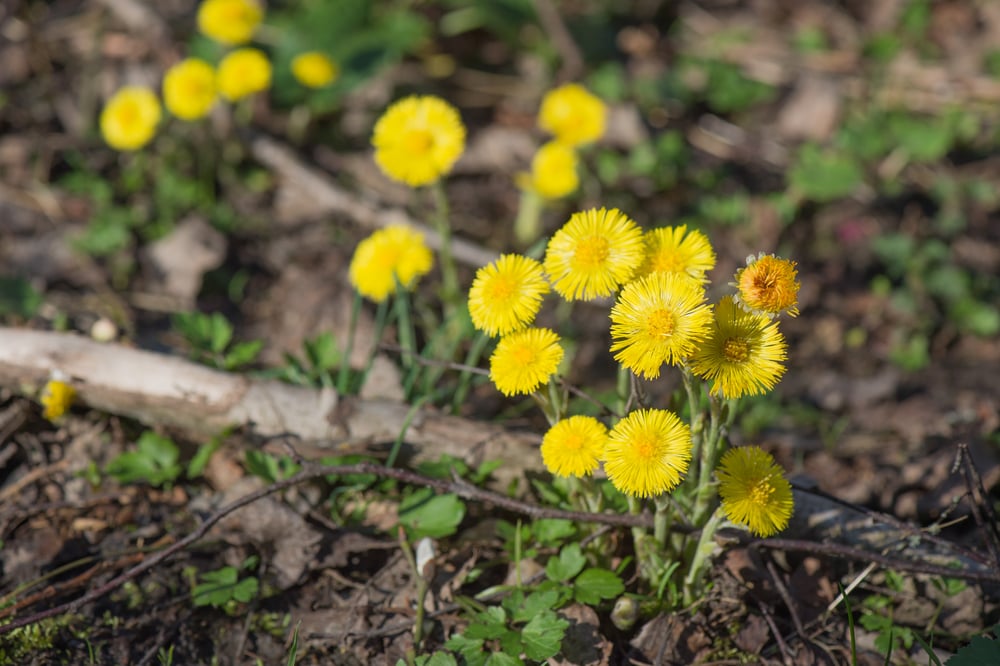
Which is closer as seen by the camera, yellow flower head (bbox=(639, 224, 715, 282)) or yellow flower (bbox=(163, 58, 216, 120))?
yellow flower head (bbox=(639, 224, 715, 282))

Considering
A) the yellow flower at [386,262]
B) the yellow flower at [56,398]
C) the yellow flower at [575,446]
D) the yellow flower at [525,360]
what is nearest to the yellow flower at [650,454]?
the yellow flower at [575,446]

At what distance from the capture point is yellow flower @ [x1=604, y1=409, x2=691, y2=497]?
4.62ft

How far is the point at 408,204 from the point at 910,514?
7.73 feet

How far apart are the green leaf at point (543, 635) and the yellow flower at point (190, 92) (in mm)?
2622

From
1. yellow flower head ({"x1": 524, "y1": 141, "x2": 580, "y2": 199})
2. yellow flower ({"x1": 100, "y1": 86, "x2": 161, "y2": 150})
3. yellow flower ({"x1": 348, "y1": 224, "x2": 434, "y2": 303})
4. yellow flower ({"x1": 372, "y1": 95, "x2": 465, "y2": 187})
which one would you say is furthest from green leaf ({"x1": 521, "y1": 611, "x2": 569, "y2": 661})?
yellow flower ({"x1": 100, "y1": 86, "x2": 161, "y2": 150})

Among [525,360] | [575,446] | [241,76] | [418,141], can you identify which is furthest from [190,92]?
[575,446]

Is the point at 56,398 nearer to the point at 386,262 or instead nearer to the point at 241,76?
the point at 386,262

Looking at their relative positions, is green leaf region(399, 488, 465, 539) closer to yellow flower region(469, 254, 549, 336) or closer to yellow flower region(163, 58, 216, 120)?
yellow flower region(469, 254, 549, 336)

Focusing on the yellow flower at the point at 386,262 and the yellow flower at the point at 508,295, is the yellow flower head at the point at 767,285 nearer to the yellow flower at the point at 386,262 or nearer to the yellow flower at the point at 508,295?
the yellow flower at the point at 508,295

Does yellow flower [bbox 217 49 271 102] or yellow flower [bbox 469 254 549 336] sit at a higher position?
yellow flower [bbox 469 254 549 336]

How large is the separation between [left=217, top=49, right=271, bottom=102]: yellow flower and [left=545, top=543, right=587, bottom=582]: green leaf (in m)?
2.54

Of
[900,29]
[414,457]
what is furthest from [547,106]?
[900,29]

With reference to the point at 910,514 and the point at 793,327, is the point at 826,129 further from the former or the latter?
the point at 910,514

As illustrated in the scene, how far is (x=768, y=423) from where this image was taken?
2713mm
